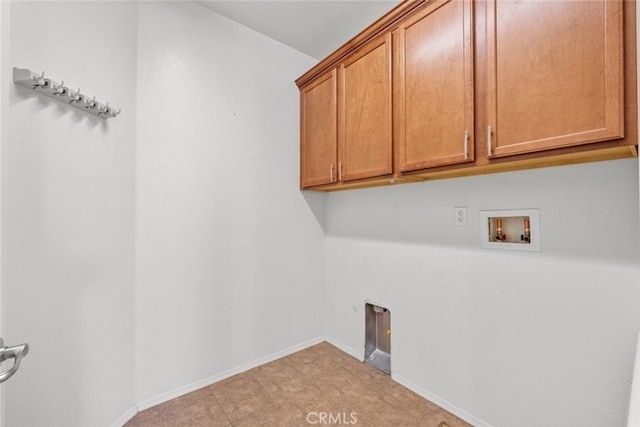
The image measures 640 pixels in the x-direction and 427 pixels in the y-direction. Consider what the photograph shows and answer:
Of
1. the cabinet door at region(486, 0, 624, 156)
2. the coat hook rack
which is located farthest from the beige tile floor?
the coat hook rack

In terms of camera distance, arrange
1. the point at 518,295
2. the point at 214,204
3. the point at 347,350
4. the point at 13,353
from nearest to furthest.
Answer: the point at 13,353 < the point at 518,295 < the point at 214,204 < the point at 347,350

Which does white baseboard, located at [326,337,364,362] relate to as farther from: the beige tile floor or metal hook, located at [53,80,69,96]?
metal hook, located at [53,80,69,96]

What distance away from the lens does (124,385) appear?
1558mm

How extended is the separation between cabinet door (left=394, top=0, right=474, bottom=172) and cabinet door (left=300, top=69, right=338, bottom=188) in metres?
0.58

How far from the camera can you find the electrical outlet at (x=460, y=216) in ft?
5.27

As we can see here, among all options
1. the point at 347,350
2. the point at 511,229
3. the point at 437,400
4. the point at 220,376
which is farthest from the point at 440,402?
the point at 220,376

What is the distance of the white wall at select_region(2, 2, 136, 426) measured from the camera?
108 centimetres

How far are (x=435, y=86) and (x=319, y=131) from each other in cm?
99

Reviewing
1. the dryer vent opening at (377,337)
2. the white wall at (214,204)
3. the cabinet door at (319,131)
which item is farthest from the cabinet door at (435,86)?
the dryer vent opening at (377,337)

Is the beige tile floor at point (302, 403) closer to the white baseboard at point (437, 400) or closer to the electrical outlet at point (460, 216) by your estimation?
the white baseboard at point (437, 400)

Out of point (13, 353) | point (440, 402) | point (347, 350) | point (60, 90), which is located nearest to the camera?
point (13, 353)

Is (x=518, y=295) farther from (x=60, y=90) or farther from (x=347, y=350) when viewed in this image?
(x=60, y=90)

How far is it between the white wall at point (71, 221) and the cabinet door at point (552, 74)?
69.6 inches
